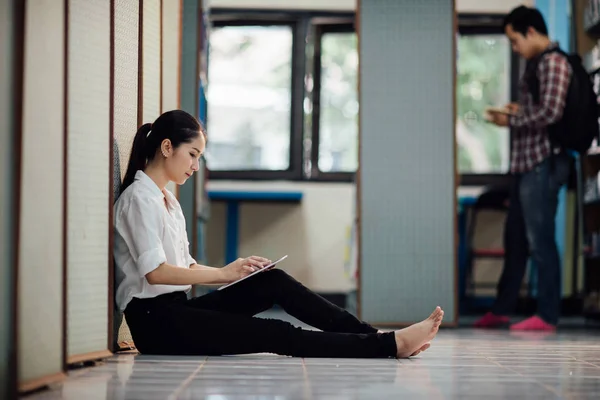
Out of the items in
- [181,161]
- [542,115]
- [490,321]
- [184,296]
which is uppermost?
[542,115]

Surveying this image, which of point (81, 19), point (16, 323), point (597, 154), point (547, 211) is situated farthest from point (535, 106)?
point (16, 323)

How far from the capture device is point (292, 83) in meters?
7.17

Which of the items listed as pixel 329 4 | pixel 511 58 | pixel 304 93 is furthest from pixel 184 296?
pixel 511 58

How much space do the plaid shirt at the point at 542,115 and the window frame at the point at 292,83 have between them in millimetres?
2574

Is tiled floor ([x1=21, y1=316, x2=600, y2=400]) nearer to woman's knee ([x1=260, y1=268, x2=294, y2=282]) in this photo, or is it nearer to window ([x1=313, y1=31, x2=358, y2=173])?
woman's knee ([x1=260, y1=268, x2=294, y2=282])

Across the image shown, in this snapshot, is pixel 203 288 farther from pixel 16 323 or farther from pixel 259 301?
pixel 16 323

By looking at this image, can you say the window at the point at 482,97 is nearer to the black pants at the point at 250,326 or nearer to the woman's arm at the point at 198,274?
the black pants at the point at 250,326

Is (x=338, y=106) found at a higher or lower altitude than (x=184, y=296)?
higher

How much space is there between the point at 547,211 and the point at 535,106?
57 cm

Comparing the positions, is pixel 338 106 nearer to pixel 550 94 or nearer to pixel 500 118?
pixel 500 118

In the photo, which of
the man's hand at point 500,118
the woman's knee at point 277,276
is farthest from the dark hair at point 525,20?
the woman's knee at point 277,276

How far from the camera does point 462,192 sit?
7.03 metres

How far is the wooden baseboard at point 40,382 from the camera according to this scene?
1.81 metres

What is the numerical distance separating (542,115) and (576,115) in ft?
0.67
